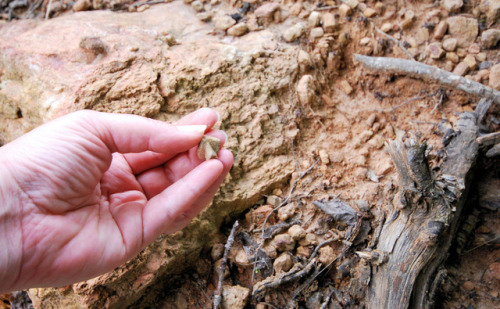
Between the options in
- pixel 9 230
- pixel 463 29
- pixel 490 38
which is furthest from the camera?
pixel 463 29

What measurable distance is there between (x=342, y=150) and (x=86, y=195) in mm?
1676

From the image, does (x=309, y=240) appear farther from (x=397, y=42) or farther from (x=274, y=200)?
(x=397, y=42)

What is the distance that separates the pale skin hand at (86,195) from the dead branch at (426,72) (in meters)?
1.42

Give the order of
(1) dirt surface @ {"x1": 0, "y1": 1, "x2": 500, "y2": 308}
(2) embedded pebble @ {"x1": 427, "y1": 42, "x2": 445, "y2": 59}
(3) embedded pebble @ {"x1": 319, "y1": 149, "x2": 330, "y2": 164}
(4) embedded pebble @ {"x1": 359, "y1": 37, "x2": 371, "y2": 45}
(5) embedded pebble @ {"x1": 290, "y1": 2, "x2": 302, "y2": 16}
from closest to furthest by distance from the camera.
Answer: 1. (1) dirt surface @ {"x1": 0, "y1": 1, "x2": 500, "y2": 308}
2. (3) embedded pebble @ {"x1": 319, "y1": 149, "x2": 330, "y2": 164}
3. (2) embedded pebble @ {"x1": 427, "y1": 42, "x2": 445, "y2": 59}
4. (4) embedded pebble @ {"x1": 359, "y1": 37, "x2": 371, "y2": 45}
5. (5) embedded pebble @ {"x1": 290, "y1": 2, "x2": 302, "y2": 16}

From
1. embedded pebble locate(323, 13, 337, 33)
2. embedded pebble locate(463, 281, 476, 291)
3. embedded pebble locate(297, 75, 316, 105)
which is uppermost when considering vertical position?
embedded pebble locate(323, 13, 337, 33)

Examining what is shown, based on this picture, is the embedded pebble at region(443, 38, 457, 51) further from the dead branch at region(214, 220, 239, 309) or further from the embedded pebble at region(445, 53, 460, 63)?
the dead branch at region(214, 220, 239, 309)

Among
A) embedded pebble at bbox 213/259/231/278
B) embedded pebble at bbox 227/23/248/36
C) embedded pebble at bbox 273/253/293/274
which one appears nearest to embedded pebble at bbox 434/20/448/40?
embedded pebble at bbox 227/23/248/36

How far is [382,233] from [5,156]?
1.95 m

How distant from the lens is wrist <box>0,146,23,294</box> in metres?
1.48

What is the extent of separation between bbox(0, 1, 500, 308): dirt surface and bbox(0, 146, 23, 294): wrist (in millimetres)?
871

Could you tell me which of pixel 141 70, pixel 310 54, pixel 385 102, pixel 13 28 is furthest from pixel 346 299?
pixel 13 28

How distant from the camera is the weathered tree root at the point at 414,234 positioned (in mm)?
1872

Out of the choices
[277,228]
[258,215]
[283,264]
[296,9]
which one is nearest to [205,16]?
[296,9]

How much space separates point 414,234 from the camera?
6.31ft
